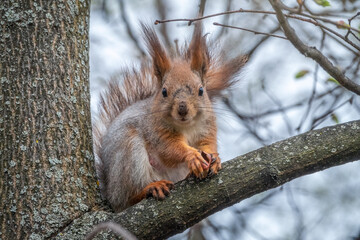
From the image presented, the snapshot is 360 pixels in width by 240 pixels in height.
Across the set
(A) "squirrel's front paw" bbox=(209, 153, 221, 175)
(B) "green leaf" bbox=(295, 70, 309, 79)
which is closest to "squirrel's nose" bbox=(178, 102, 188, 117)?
(A) "squirrel's front paw" bbox=(209, 153, 221, 175)

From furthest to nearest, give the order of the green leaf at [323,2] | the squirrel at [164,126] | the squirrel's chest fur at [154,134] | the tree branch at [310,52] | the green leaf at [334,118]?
the green leaf at [334,118], the squirrel's chest fur at [154,134], the squirrel at [164,126], the green leaf at [323,2], the tree branch at [310,52]

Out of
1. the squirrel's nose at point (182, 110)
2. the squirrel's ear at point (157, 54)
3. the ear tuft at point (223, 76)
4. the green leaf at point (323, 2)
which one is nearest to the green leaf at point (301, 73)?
the ear tuft at point (223, 76)

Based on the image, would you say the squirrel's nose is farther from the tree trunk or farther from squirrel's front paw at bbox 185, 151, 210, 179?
the tree trunk

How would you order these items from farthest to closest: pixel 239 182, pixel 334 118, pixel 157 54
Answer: pixel 334 118 < pixel 157 54 < pixel 239 182

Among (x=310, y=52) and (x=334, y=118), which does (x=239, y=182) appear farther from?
(x=334, y=118)

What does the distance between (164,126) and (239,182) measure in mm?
808

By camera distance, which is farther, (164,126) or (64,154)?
(164,126)

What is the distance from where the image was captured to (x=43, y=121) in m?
2.24

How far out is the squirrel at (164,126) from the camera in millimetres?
2592

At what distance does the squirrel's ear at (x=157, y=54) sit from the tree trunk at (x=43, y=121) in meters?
0.46

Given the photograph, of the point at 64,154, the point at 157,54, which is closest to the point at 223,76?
the point at 157,54

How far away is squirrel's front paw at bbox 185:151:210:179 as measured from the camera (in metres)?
2.15

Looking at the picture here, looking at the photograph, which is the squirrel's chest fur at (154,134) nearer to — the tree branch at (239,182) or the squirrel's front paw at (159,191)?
the squirrel's front paw at (159,191)

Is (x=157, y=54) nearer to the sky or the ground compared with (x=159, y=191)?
nearer to the sky
